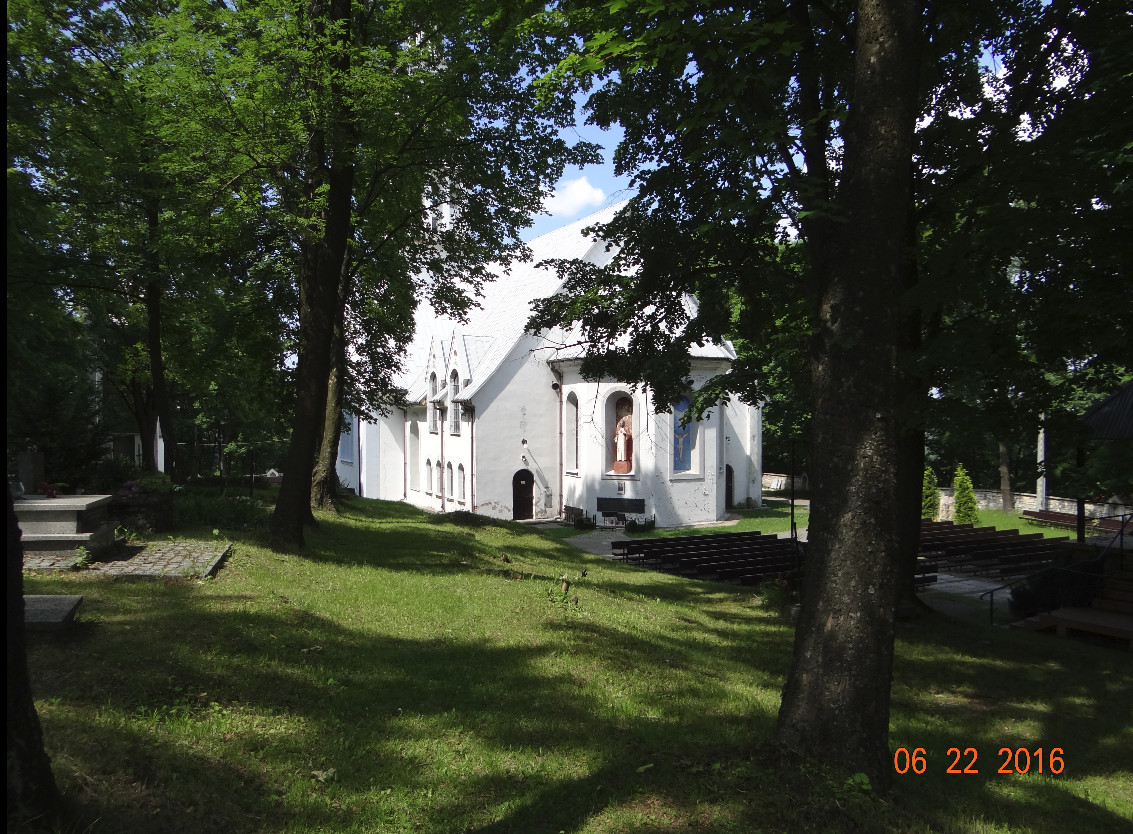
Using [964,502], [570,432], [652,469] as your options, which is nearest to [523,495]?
[570,432]

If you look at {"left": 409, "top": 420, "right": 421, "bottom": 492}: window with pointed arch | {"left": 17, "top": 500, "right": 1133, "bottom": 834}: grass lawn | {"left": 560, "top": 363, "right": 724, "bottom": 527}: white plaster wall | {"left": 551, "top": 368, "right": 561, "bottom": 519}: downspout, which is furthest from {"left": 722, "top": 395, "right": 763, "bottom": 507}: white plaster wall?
{"left": 17, "top": 500, "right": 1133, "bottom": 834}: grass lawn

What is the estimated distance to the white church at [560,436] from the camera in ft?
109

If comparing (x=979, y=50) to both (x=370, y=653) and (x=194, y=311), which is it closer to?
(x=370, y=653)

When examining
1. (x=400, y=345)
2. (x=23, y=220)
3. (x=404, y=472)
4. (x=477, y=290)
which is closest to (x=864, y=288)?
(x=23, y=220)

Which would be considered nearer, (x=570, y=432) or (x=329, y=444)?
(x=329, y=444)

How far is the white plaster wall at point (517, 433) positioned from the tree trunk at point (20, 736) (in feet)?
103

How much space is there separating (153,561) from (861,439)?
28.8ft

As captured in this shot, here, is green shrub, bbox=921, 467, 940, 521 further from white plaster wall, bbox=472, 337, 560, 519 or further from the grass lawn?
the grass lawn

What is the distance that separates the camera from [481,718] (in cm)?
604

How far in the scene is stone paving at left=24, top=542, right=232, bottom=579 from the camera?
898 cm

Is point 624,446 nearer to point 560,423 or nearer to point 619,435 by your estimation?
Answer: point 619,435

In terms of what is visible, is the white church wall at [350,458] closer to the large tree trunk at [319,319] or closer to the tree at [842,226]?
the large tree trunk at [319,319]

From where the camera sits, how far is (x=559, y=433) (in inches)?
1416
